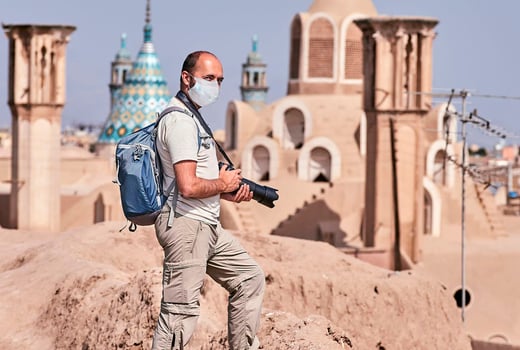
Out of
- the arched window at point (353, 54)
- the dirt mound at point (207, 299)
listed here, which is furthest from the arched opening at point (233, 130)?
the dirt mound at point (207, 299)

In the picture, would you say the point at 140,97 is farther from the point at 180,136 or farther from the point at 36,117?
the point at 180,136

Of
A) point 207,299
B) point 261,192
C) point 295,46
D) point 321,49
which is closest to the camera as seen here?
point 261,192

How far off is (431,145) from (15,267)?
59.5 ft

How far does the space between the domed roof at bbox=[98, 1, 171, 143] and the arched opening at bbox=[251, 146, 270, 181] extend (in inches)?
320

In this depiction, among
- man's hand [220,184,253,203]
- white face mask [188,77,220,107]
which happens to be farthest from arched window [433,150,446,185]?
white face mask [188,77,220,107]

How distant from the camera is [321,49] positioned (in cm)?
2964

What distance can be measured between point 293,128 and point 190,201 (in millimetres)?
23894

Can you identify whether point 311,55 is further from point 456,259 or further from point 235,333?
point 235,333

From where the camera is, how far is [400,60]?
20203 mm

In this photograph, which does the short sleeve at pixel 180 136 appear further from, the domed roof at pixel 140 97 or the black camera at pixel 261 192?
the domed roof at pixel 140 97

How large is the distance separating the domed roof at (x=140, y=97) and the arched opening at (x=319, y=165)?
938 centimetres

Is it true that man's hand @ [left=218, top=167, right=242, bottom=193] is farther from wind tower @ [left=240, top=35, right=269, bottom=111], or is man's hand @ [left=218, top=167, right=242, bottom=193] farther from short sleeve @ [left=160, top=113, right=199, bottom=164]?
wind tower @ [left=240, top=35, right=269, bottom=111]

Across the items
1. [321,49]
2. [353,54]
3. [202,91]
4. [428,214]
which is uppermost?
[321,49]

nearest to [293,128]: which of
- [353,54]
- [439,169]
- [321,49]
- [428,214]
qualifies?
[321,49]
